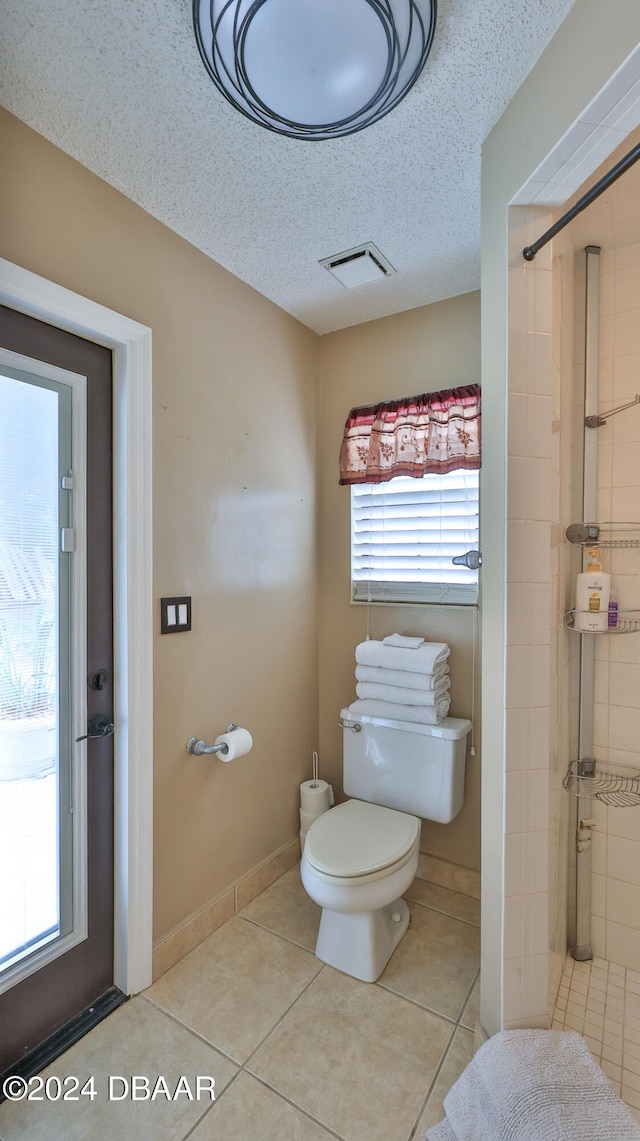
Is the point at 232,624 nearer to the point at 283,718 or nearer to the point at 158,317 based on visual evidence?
the point at 283,718

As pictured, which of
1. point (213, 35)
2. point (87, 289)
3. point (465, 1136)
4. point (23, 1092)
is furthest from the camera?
point (87, 289)

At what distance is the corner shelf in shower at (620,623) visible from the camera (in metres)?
1.49

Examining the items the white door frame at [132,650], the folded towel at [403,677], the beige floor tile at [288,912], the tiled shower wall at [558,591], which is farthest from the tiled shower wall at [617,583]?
the white door frame at [132,650]

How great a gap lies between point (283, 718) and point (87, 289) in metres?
1.73

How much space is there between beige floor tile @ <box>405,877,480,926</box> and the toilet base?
12.1 inches

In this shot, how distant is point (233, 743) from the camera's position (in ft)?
5.73

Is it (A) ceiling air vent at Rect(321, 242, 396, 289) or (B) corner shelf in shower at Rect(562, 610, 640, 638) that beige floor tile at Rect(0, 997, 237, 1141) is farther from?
(A) ceiling air vent at Rect(321, 242, 396, 289)

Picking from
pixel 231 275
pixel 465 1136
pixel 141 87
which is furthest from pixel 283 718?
pixel 141 87

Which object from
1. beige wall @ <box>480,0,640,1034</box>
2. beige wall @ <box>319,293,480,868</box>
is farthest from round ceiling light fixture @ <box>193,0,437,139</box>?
beige wall @ <box>319,293,480,868</box>

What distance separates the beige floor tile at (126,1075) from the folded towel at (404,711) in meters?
1.11

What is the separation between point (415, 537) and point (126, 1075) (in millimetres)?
1931

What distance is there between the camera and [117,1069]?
132cm

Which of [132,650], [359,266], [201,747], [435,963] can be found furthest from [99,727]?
[359,266]

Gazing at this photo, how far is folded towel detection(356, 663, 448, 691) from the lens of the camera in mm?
1907
